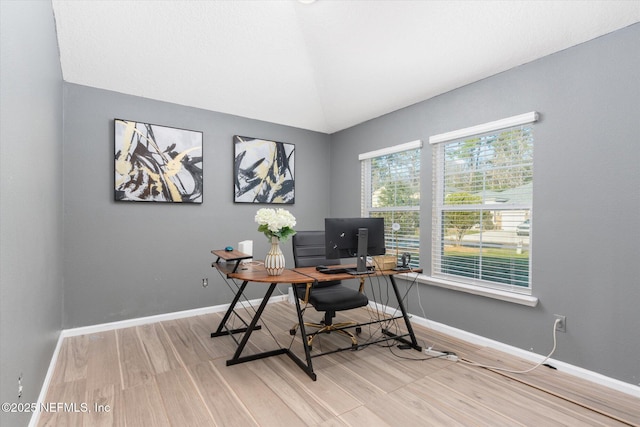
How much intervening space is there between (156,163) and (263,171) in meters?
1.29

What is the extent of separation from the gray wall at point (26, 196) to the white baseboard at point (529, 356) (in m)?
3.21

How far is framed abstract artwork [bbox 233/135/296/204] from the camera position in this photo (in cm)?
400

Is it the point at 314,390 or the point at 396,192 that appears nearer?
Answer: the point at 314,390

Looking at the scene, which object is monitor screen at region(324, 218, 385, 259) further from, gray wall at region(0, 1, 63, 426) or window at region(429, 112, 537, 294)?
gray wall at region(0, 1, 63, 426)

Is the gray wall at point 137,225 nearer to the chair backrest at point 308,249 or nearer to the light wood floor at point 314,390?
the light wood floor at point 314,390

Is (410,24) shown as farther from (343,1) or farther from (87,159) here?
(87,159)

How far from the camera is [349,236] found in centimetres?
266

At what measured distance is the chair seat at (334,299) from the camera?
260cm

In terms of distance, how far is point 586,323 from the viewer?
89.9 inches

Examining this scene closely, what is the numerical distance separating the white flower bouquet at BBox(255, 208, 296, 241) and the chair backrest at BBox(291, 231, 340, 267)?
59cm

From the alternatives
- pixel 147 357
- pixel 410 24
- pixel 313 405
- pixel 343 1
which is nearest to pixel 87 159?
pixel 147 357

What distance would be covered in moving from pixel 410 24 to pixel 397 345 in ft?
9.46

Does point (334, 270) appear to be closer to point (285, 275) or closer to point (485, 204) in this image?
point (285, 275)

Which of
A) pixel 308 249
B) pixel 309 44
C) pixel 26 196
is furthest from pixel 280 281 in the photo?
pixel 309 44
